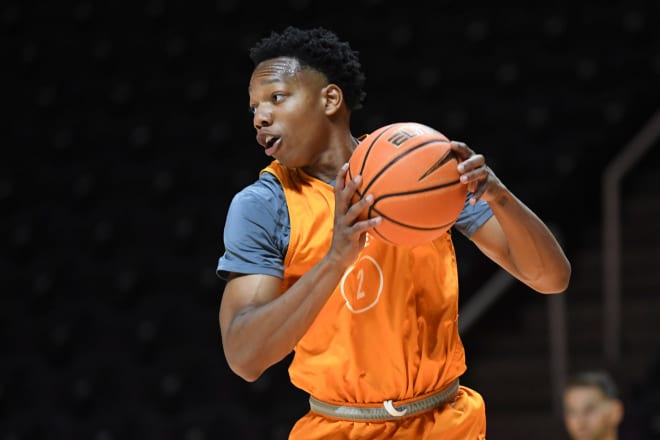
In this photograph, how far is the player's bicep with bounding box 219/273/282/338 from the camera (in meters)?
2.27

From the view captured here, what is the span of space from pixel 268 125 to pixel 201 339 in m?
4.34

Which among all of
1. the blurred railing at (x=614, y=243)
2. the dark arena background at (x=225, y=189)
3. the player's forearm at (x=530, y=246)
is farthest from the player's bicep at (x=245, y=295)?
the blurred railing at (x=614, y=243)

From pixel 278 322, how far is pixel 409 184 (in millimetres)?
401

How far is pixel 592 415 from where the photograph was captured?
4.43 m

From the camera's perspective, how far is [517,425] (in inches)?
227

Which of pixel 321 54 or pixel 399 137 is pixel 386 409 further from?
pixel 321 54

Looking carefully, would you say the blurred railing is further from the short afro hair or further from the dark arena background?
the short afro hair

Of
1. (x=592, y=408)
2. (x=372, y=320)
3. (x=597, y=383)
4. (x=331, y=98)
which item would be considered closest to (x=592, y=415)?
(x=592, y=408)

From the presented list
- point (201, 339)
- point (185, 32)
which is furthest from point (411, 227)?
point (185, 32)

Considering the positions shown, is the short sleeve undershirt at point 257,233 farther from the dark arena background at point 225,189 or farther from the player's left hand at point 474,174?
the dark arena background at point 225,189

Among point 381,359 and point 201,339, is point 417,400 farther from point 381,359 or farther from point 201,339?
point 201,339

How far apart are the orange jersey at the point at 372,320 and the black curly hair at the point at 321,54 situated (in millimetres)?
300

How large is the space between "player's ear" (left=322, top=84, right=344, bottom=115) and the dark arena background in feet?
10.7

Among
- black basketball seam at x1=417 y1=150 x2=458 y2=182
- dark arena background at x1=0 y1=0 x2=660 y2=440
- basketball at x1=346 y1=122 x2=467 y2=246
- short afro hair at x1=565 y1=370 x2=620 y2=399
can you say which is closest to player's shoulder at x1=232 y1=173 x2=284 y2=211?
basketball at x1=346 y1=122 x2=467 y2=246
